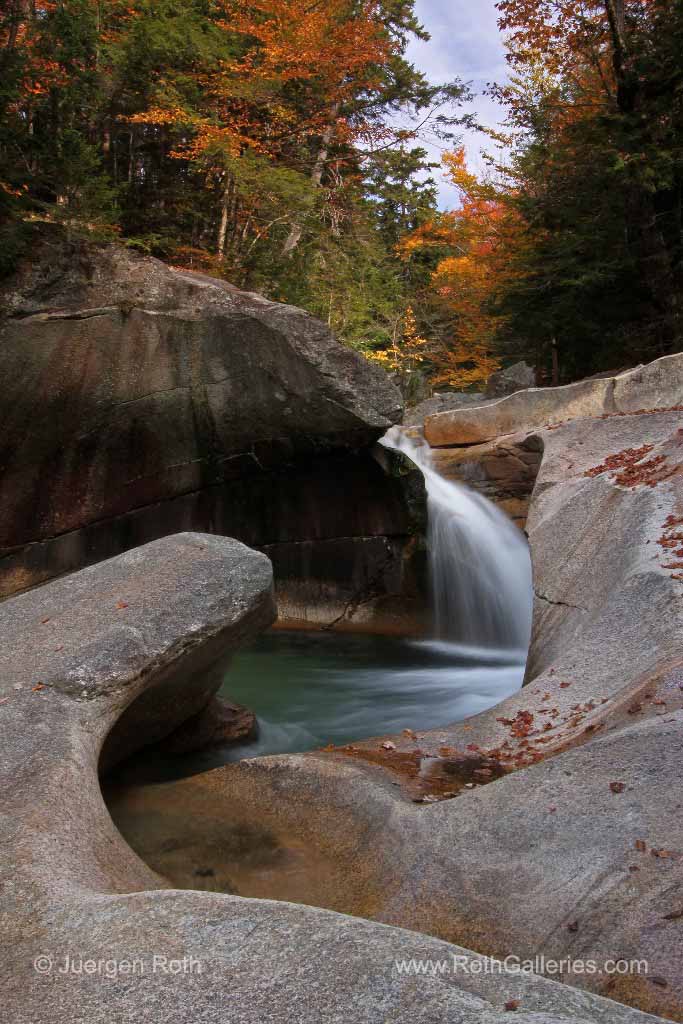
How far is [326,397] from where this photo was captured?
34.6ft

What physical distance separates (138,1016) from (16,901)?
0.85 m

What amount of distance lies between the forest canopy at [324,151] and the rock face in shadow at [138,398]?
2.94ft

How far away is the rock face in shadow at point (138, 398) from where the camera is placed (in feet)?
33.2

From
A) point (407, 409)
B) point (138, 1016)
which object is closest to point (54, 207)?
point (138, 1016)

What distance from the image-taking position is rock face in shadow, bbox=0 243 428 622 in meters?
10.1

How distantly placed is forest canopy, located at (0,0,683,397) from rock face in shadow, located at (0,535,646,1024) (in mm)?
7198

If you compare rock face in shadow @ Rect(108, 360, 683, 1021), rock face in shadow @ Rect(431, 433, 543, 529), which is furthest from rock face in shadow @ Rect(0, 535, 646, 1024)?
rock face in shadow @ Rect(431, 433, 543, 529)

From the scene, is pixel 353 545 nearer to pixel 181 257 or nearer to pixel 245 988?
pixel 181 257

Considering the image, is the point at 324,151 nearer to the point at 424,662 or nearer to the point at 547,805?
the point at 424,662

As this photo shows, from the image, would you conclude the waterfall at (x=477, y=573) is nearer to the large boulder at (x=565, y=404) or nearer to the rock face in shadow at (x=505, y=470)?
the rock face in shadow at (x=505, y=470)

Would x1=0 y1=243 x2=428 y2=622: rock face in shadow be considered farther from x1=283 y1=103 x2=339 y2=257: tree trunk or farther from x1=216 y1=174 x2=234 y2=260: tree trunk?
x1=283 y1=103 x2=339 y2=257: tree trunk

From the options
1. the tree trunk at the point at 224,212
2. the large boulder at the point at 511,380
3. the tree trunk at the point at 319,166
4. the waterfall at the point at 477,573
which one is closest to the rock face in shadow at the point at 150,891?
the waterfall at the point at 477,573

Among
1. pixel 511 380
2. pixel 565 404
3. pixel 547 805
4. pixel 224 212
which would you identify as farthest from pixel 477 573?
pixel 511 380

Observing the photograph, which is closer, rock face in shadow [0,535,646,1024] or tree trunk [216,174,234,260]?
rock face in shadow [0,535,646,1024]
